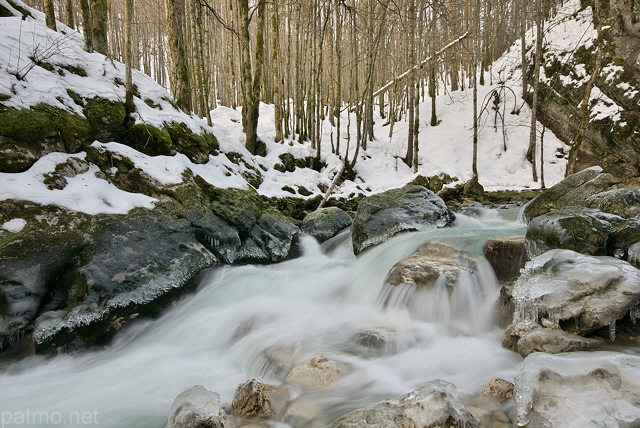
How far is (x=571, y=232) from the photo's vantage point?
3355mm

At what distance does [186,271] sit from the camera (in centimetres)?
438

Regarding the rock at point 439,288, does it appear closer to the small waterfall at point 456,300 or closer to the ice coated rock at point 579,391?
the small waterfall at point 456,300

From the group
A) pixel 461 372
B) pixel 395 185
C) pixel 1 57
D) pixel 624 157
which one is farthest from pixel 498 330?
pixel 624 157

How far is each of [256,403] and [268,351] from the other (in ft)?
3.48

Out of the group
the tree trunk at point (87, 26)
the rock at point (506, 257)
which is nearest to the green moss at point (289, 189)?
the tree trunk at point (87, 26)

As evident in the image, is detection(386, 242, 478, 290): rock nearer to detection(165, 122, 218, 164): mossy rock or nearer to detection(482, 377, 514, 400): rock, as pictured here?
detection(482, 377, 514, 400): rock

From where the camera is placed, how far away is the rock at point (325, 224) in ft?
22.6

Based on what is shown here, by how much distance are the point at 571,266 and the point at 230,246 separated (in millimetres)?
4197

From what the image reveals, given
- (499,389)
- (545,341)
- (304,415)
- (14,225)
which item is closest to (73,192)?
(14,225)

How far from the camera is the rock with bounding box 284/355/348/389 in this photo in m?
2.69

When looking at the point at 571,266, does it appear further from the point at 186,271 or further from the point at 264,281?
the point at 186,271

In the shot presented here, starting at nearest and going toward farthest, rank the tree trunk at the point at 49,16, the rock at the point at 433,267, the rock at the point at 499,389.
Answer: the rock at the point at 499,389, the rock at the point at 433,267, the tree trunk at the point at 49,16

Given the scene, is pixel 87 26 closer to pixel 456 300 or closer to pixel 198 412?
pixel 198 412

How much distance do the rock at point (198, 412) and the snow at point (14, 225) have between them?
2.67 metres
